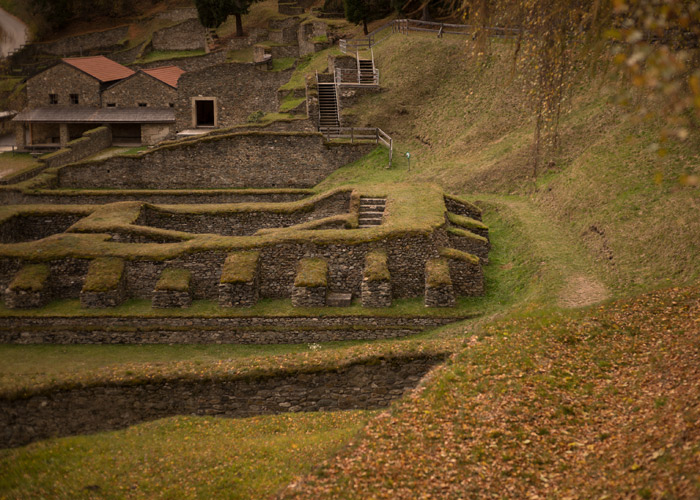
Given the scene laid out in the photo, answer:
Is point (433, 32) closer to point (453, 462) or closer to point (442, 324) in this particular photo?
point (442, 324)

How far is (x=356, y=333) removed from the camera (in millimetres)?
15977

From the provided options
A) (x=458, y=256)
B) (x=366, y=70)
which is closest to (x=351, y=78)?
(x=366, y=70)

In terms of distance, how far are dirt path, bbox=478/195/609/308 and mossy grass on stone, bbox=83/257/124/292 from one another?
11512 mm

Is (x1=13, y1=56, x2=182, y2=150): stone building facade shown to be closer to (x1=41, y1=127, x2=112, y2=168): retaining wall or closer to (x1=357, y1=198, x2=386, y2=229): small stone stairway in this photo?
(x1=41, y1=127, x2=112, y2=168): retaining wall

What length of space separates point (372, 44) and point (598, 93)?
18442mm

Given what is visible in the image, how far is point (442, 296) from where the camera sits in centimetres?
1644

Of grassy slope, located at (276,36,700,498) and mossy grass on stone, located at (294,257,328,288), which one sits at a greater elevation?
grassy slope, located at (276,36,700,498)

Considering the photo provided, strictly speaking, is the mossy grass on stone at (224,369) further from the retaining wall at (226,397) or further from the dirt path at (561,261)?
the dirt path at (561,261)

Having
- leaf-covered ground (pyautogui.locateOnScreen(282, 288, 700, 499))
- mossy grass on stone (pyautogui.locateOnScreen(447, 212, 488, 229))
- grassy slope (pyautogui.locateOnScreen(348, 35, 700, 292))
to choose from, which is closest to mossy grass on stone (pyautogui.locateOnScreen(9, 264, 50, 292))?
leaf-covered ground (pyautogui.locateOnScreen(282, 288, 700, 499))

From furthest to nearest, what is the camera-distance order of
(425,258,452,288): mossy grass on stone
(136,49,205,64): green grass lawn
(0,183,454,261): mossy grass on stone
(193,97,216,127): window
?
1. (136,49,205,64): green grass lawn
2. (193,97,216,127): window
3. (0,183,454,261): mossy grass on stone
4. (425,258,452,288): mossy grass on stone

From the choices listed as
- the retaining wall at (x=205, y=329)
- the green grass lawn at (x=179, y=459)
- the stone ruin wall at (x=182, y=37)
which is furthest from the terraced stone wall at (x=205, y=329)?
the stone ruin wall at (x=182, y=37)

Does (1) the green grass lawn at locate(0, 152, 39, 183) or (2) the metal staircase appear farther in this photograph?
(1) the green grass lawn at locate(0, 152, 39, 183)

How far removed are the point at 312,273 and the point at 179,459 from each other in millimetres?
7720

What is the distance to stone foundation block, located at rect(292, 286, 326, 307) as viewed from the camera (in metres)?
16.6
